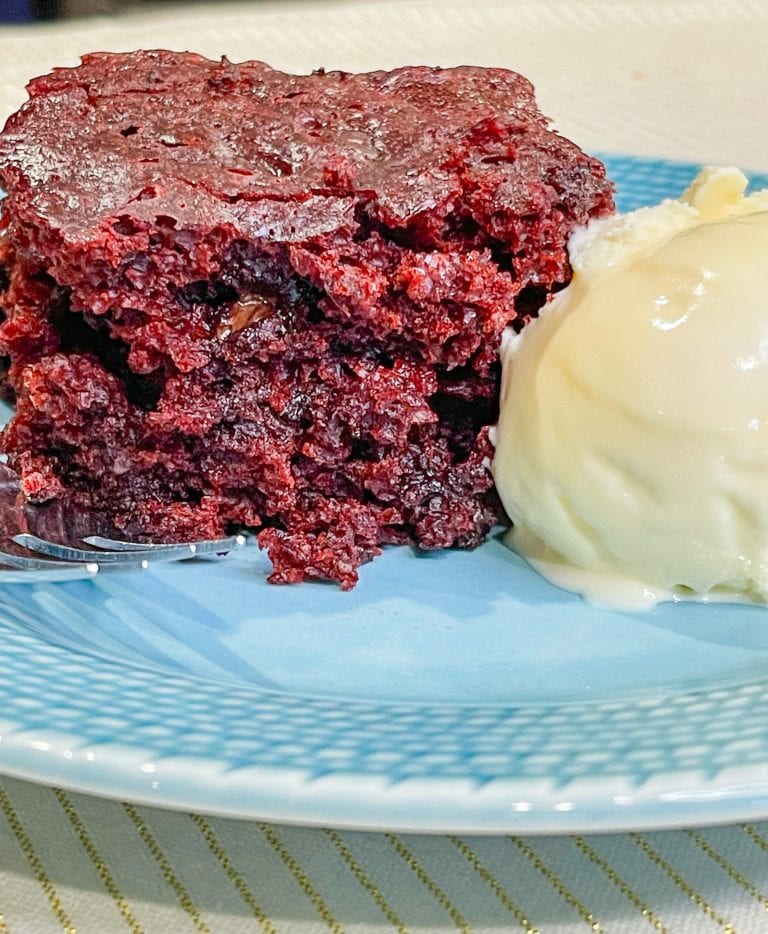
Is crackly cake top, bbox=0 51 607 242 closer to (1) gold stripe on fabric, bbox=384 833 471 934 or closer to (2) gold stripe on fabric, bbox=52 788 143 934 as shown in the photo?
(2) gold stripe on fabric, bbox=52 788 143 934

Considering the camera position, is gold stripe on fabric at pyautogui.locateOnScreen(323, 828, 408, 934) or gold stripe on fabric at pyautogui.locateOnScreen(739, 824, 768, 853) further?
gold stripe on fabric at pyautogui.locateOnScreen(739, 824, 768, 853)

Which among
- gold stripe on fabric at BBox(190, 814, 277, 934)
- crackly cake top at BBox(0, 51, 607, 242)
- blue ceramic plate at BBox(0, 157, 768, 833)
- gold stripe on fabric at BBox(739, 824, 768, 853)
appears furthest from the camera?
crackly cake top at BBox(0, 51, 607, 242)

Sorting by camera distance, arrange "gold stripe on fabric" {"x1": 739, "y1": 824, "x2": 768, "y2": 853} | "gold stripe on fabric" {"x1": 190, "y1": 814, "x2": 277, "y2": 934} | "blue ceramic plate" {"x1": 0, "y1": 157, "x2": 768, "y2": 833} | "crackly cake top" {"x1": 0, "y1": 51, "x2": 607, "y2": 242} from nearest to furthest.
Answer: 1. "blue ceramic plate" {"x1": 0, "y1": 157, "x2": 768, "y2": 833}
2. "gold stripe on fabric" {"x1": 190, "y1": 814, "x2": 277, "y2": 934}
3. "gold stripe on fabric" {"x1": 739, "y1": 824, "x2": 768, "y2": 853}
4. "crackly cake top" {"x1": 0, "y1": 51, "x2": 607, "y2": 242}

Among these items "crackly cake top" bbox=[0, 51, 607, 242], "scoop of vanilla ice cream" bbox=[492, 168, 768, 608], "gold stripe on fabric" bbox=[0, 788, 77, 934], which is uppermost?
"crackly cake top" bbox=[0, 51, 607, 242]

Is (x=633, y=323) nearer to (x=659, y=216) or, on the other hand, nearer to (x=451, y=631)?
(x=659, y=216)

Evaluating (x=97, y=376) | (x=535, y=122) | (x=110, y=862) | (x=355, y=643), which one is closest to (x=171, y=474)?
(x=97, y=376)

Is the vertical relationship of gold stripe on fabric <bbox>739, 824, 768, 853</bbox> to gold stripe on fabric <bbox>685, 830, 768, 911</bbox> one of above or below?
above

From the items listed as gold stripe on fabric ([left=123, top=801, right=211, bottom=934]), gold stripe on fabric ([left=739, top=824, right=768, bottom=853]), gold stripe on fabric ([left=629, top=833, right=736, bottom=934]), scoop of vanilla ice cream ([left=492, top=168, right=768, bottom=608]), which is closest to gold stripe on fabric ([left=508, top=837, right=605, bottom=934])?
gold stripe on fabric ([left=629, top=833, right=736, bottom=934])

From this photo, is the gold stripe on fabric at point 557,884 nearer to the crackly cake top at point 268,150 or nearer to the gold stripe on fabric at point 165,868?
the gold stripe on fabric at point 165,868
